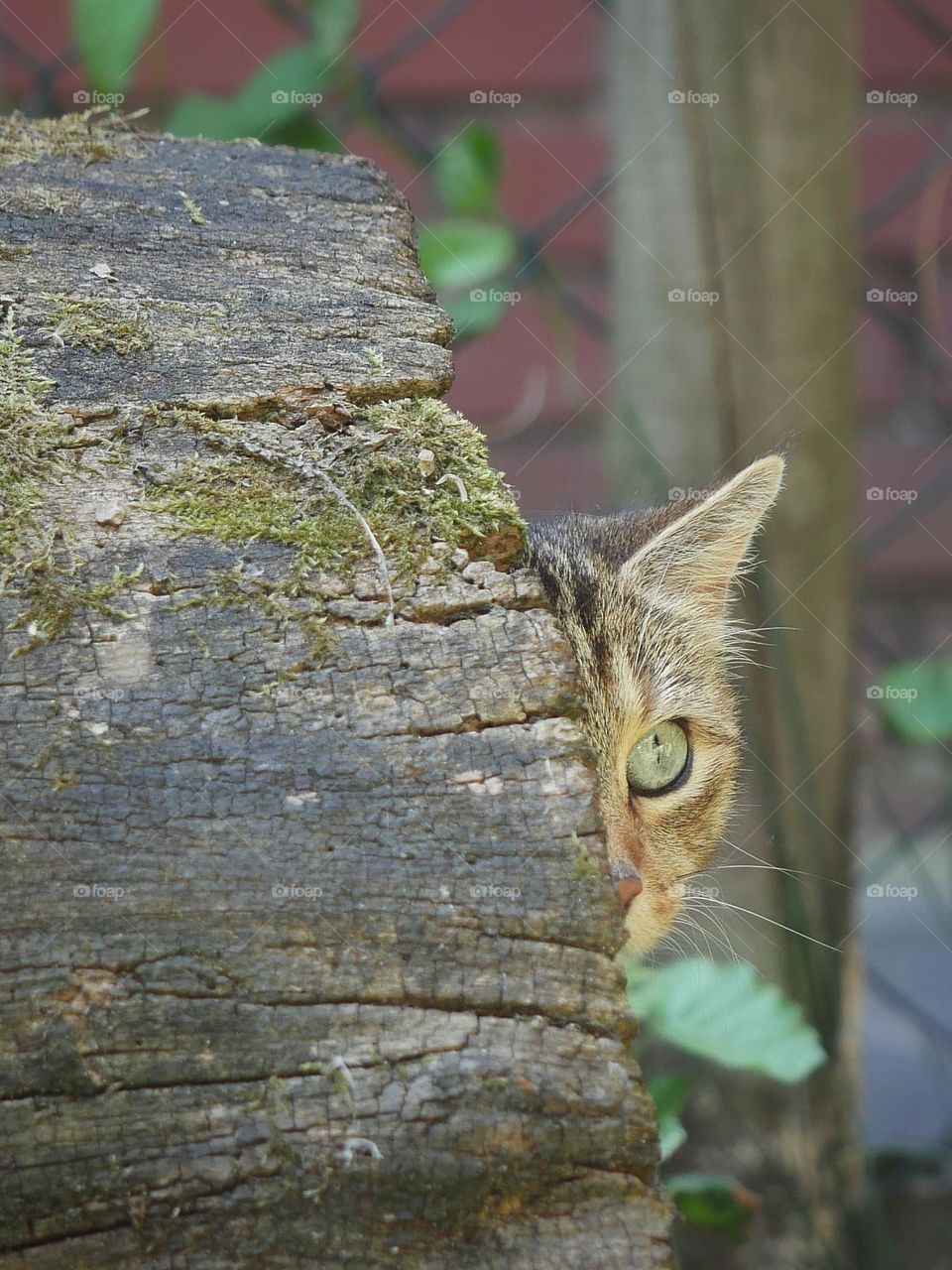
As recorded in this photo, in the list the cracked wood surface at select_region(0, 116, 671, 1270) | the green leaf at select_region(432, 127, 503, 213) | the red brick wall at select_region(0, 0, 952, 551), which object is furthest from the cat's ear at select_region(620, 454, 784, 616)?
the red brick wall at select_region(0, 0, 952, 551)

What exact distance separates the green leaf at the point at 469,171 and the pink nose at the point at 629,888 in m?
1.51

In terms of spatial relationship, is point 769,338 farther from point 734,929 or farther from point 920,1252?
point 920,1252

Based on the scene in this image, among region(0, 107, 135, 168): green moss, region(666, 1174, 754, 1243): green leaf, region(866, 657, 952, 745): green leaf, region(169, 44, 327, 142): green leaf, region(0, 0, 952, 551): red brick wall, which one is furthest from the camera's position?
region(0, 0, 952, 551): red brick wall

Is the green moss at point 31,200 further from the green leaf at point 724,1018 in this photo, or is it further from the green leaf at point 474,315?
the green leaf at point 724,1018

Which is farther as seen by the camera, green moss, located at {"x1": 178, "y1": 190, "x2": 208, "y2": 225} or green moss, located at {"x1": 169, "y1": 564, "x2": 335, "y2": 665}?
green moss, located at {"x1": 178, "y1": 190, "x2": 208, "y2": 225}

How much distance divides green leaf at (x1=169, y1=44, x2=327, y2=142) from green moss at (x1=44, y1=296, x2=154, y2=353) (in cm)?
109

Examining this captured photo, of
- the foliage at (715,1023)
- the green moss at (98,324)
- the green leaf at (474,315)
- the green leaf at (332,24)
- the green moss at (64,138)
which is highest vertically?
the green leaf at (332,24)

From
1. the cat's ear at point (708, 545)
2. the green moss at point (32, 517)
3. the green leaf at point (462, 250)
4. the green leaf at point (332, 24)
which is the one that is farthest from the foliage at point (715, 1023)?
the green leaf at point (332, 24)

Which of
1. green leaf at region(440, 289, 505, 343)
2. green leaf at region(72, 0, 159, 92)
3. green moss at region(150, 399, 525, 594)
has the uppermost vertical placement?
green leaf at region(72, 0, 159, 92)

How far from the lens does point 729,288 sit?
7.50 feet

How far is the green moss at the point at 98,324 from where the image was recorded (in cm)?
115

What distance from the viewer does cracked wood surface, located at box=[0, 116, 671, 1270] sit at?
2.83ft

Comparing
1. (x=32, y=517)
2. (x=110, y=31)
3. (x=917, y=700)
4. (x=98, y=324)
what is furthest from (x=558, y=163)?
(x=32, y=517)

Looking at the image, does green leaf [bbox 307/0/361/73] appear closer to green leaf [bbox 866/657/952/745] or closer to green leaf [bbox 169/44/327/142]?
green leaf [bbox 169/44/327/142]
